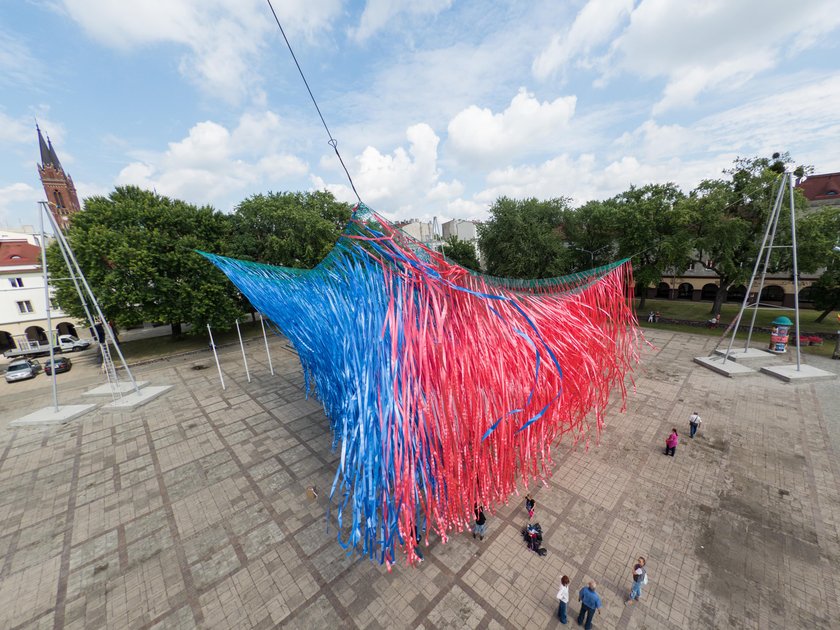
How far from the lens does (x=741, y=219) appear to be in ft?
72.6

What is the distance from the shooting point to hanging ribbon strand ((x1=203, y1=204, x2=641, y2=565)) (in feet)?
17.8

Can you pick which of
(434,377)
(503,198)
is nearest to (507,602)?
(434,377)

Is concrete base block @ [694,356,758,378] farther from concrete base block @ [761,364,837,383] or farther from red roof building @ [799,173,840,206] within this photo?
red roof building @ [799,173,840,206]

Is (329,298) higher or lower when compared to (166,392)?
higher

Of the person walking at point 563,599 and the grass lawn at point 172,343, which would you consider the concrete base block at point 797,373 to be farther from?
the grass lawn at point 172,343

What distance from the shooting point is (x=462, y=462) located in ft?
20.4

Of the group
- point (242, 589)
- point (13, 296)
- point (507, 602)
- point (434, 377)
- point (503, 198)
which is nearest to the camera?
point (434, 377)

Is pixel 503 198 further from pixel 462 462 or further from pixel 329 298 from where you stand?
pixel 462 462

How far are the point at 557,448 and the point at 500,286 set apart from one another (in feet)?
24.5

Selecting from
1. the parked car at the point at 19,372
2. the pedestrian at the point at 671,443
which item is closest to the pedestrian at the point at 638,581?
the pedestrian at the point at 671,443

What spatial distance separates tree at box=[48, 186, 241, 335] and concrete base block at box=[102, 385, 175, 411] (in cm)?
540

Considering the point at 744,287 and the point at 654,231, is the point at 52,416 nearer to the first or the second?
the point at 654,231

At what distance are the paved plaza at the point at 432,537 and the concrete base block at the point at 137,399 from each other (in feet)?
6.75

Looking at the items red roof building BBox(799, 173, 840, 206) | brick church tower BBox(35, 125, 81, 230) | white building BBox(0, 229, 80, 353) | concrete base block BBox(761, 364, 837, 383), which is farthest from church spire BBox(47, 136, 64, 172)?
red roof building BBox(799, 173, 840, 206)
